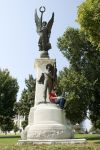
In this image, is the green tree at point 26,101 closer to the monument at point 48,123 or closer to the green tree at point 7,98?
the green tree at point 7,98

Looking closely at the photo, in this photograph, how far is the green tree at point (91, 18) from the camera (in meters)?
23.6

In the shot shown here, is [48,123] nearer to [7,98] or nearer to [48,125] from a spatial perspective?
[48,125]

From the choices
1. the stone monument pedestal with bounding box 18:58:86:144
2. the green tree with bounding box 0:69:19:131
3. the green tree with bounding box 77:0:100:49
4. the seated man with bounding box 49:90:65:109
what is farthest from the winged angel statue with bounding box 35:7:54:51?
the green tree with bounding box 0:69:19:131

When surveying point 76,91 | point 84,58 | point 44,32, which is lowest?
point 76,91

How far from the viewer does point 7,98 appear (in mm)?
54812

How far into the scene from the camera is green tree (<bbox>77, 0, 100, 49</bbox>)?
931 inches

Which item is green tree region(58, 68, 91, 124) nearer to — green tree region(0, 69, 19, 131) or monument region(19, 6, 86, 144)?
green tree region(0, 69, 19, 131)

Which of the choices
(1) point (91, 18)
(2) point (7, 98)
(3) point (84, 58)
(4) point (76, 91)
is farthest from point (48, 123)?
(2) point (7, 98)

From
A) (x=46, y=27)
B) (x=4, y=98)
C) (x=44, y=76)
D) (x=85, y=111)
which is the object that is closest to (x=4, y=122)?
(x=4, y=98)

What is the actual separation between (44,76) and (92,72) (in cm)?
2186

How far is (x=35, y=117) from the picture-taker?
2019 cm

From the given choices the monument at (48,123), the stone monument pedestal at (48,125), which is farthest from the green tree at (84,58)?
the stone monument pedestal at (48,125)

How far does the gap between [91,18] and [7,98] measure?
32816mm

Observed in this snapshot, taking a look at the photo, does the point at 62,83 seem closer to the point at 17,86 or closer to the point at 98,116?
the point at 98,116
